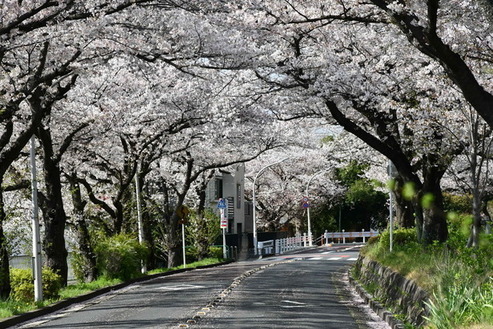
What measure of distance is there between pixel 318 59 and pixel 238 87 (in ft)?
14.4

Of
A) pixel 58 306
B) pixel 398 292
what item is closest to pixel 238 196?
pixel 58 306

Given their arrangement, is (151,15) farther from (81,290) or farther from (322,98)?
(81,290)

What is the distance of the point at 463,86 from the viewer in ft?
33.2

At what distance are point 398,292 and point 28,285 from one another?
896cm

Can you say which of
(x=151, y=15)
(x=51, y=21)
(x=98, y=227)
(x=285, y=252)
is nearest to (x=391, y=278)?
(x=151, y=15)

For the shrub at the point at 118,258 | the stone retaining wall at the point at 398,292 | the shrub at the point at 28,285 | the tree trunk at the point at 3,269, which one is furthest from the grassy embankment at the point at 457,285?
the shrub at the point at 118,258

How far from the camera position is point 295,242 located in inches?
2301

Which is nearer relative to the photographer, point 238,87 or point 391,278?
point 391,278

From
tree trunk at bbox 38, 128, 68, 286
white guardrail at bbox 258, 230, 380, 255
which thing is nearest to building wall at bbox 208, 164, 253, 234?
white guardrail at bbox 258, 230, 380, 255

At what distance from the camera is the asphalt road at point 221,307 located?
12750mm

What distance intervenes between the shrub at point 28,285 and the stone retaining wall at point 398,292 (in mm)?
7636

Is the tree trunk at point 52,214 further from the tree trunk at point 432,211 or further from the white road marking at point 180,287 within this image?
the tree trunk at point 432,211

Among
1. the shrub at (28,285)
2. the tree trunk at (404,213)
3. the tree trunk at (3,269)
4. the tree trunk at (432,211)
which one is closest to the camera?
the tree trunk at (3,269)

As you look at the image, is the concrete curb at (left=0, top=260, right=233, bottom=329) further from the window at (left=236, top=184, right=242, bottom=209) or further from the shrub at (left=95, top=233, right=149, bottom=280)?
the window at (left=236, top=184, right=242, bottom=209)
